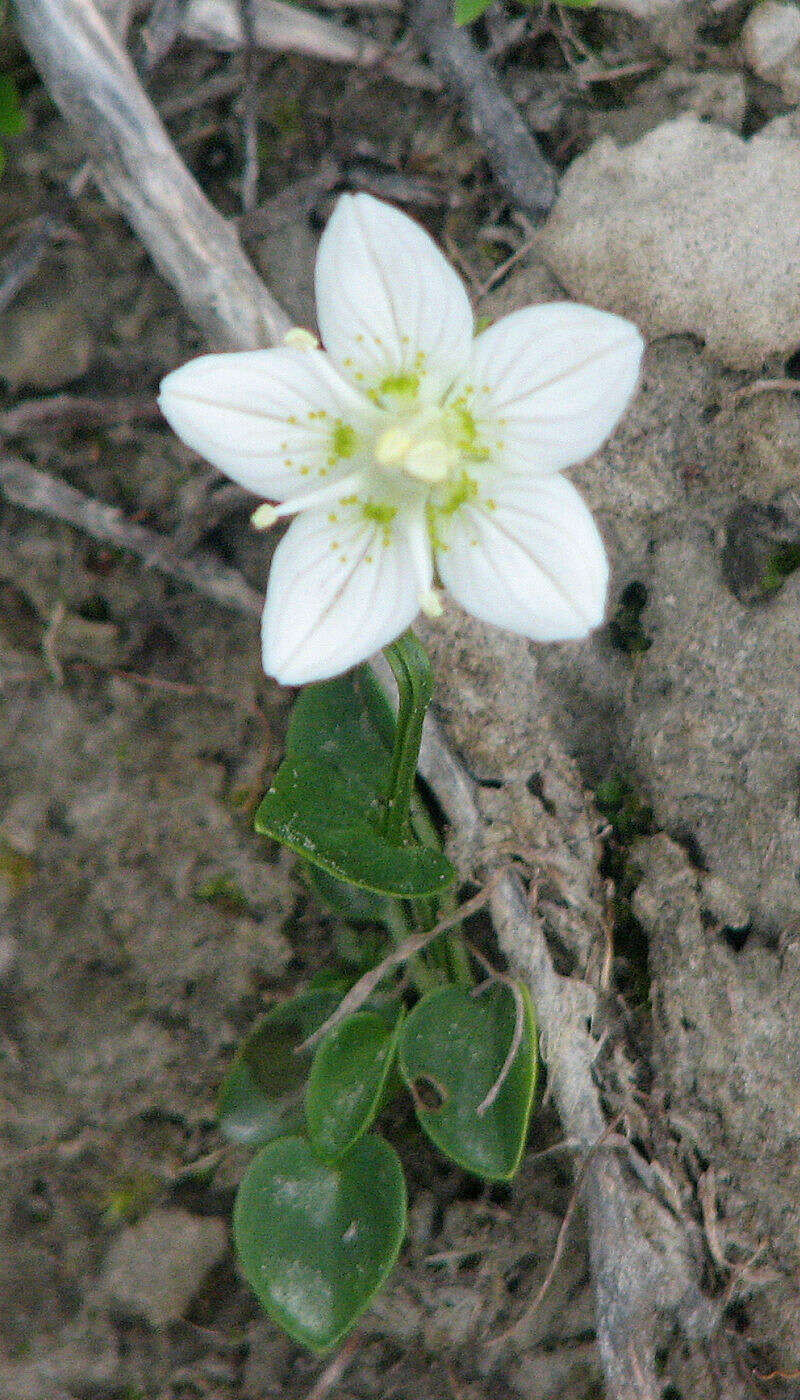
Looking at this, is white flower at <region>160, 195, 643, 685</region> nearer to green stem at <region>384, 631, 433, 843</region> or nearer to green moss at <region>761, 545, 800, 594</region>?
green stem at <region>384, 631, 433, 843</region>

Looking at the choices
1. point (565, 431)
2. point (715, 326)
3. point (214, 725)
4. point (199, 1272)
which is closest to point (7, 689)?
point (214, 725)

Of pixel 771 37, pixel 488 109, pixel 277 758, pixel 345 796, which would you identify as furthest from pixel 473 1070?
pixel 771 37

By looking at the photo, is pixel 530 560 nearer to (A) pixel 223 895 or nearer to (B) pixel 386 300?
(B) pixel 386 300

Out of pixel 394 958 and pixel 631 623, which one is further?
pixel 631 623

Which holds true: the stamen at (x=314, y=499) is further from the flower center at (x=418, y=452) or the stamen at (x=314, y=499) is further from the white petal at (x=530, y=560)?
the white petal at (x=530, y=560)

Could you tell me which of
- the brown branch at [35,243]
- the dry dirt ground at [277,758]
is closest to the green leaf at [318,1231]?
the dry dirt ground at [277,758]

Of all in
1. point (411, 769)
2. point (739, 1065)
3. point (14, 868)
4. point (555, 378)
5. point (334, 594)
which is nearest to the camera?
point (555, 378)

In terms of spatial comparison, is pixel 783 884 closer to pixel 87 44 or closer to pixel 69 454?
pixel 69 454
